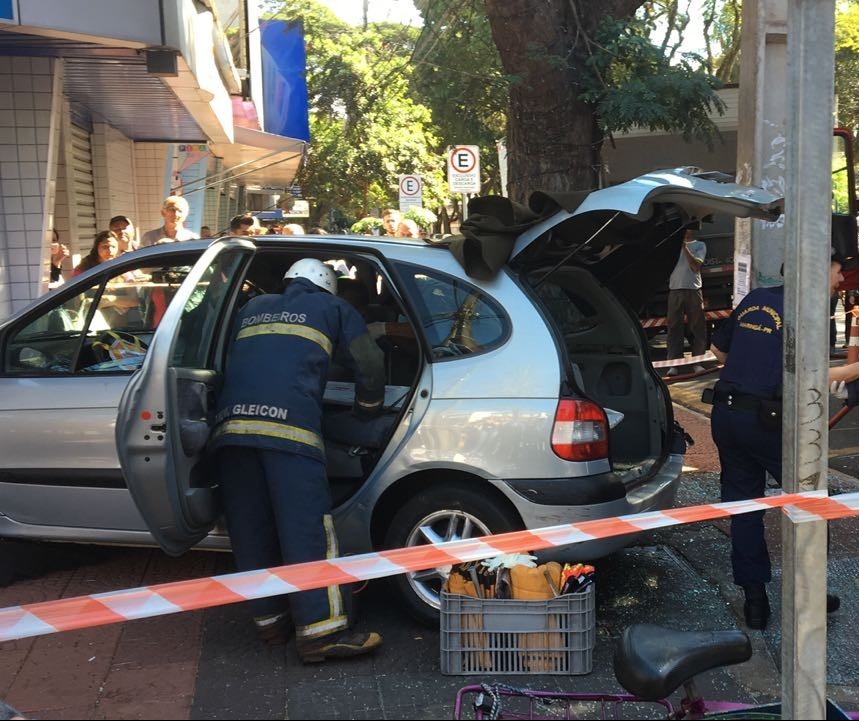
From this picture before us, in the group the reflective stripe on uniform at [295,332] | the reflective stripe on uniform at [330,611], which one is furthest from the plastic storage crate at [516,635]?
the reflective stripe on uniform at [295,332]

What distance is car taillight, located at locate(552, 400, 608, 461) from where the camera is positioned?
13.8 ft

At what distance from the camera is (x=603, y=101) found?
7.71m

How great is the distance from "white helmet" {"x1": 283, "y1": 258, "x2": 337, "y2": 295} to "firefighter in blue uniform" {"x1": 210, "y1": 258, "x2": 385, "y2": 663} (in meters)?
0.08

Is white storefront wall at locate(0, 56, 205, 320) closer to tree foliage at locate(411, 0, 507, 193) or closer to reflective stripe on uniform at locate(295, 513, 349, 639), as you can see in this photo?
tree foliage at locate(411, 0, 507, 193)

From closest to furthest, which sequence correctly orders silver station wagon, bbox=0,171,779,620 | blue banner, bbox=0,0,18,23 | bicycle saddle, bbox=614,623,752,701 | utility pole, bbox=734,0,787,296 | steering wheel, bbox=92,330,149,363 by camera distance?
bicycle saddle, bbox=614,623,752,701, silver station wagon, bbox=0,171,779,620, steering wheel, bbox=92,330,149,363, blue banner, bbox=0,0,18,23, utility pole, bbox=734,0,787,296

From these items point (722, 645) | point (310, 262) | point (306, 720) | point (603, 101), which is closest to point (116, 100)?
point (603, 101)

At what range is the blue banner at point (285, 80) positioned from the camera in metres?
20.9

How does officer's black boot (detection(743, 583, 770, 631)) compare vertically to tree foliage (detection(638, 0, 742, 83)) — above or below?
below

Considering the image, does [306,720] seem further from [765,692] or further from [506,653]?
[765,692]

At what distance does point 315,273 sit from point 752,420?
2.02m

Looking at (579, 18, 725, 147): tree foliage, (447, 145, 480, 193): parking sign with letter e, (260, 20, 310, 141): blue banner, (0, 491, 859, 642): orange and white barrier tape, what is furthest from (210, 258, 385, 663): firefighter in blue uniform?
(260, 20, 310, 141): blue banner

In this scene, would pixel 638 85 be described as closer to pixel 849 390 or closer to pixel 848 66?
pixel 849 390

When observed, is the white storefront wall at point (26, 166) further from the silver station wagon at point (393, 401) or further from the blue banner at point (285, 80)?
the blue banner at point (285, 80)

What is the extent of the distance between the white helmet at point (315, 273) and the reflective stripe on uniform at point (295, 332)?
30 cm
